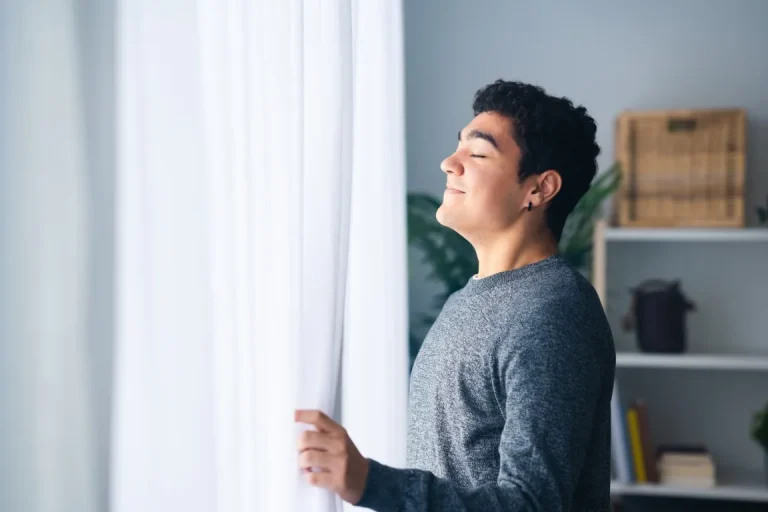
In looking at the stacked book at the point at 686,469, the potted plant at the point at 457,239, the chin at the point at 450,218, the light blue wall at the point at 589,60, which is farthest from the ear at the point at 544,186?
the light blue wall at the point at 589,60

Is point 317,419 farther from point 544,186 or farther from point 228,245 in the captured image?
point 544,186

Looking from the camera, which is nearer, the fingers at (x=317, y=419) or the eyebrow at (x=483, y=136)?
the fingers at (x=317, y=419)

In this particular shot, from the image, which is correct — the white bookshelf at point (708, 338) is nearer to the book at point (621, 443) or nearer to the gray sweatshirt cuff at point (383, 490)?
the book at point (621, 443)

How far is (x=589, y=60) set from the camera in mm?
3039

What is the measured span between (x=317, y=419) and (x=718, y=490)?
7.28 feet

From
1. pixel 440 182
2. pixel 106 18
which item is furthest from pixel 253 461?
pixel 440 182

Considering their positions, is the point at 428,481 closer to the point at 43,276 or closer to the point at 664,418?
the point at 43,276

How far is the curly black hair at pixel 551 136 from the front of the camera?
112 centimetres

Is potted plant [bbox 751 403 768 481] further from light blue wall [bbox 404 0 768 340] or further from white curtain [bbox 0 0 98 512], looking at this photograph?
white curtain [bbox 0 0 98 512]

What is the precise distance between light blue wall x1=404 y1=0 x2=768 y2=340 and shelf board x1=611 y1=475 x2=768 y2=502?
960 millimetres

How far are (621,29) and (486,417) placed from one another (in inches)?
95.4

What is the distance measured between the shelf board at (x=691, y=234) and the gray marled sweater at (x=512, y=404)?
162 cm

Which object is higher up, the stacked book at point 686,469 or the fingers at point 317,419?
the fingers at point 317,419

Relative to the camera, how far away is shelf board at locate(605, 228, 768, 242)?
2.59 meters
